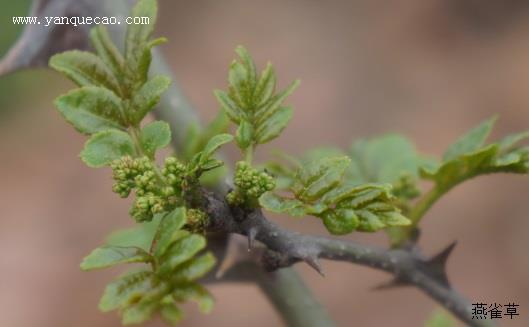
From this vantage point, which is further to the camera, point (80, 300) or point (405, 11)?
point (405, 11)

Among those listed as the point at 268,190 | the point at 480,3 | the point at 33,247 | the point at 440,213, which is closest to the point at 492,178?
the point at 440,213

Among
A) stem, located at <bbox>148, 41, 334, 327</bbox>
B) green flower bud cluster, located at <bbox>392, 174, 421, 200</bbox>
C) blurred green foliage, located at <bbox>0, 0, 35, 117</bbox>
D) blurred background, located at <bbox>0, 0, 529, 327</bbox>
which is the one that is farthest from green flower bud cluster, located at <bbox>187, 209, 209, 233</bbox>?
blurred green foliage, located at <bbox>0, 0, 35, 117</bbox>

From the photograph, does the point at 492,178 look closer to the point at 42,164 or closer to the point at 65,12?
the point at 42,164

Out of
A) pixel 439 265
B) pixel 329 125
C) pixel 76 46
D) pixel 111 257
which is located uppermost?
pixel 329 125

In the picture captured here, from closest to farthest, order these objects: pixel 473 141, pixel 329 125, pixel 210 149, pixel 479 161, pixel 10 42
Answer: pixel 210 149
pixel 479 161
pixel 473 141
pixel 329 125
pixel 10 42

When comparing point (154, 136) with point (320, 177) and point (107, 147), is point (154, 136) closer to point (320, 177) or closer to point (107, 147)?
point (107, 147)

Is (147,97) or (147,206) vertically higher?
(147,97)

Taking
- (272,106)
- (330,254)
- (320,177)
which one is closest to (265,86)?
(272,106)

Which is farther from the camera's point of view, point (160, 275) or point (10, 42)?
point (10, 42)
